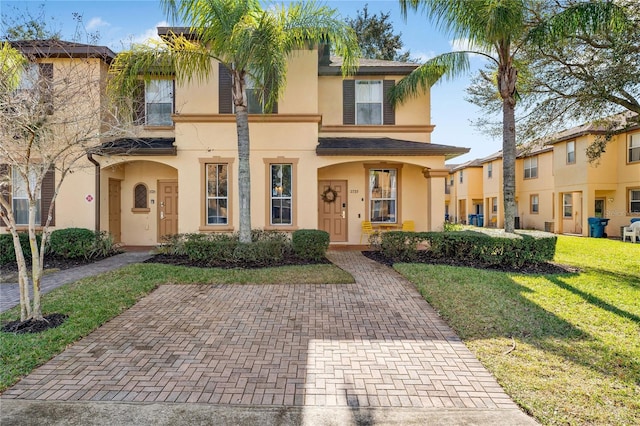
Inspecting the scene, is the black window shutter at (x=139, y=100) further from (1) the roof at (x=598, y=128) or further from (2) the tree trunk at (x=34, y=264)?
(1) the roof at (x=598, y=128)

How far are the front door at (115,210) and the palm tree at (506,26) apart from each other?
11453 mm

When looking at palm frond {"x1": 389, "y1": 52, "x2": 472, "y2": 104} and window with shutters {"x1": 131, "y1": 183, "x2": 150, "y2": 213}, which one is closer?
palm frond {"x1": 389, "y1": 52, "x2": 472, "y2": 104}

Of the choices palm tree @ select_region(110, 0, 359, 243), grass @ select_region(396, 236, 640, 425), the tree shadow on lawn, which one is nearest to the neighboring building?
grass @ select_region(396, 236, 640, 425)

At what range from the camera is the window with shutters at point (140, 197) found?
13.2 meters

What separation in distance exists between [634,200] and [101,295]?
25249 mm

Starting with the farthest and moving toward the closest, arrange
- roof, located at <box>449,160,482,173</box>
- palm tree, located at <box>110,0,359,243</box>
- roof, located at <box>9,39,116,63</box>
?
roof, located at <box>449,160,482,173</box> < roof, located at <box>9,39,116,63</box> < palm tree, located at <box>110,0,359,243</box>

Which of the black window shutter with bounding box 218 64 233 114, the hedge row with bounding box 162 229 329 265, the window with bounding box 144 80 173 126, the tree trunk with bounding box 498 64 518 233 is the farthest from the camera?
the window with bounding box 144 80 173 126

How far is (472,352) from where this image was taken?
14.7 feet

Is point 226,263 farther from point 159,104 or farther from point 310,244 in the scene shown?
point 159,104

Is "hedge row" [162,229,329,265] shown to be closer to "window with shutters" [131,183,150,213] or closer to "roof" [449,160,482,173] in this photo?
"window with shutters" [131,183,150,213]

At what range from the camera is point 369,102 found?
13516 mm

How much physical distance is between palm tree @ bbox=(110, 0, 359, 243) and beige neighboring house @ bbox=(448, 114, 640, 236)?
10474 millimetres

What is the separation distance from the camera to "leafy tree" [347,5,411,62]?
86.0 ft

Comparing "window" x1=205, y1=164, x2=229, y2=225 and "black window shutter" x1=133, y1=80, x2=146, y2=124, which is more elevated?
"black window shutter" x1=133, y1=80, x2=146, y2=124
